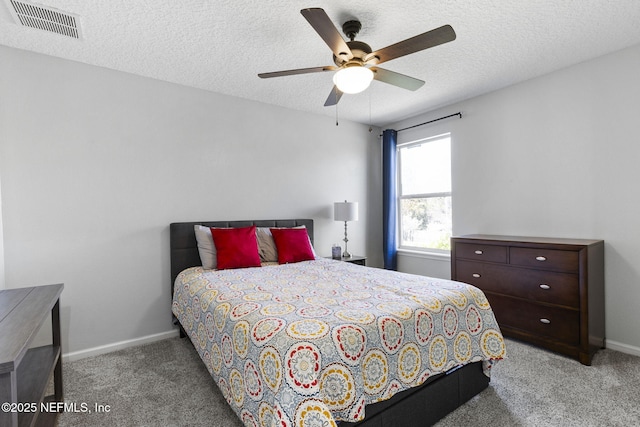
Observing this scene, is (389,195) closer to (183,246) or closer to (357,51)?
(357,51)

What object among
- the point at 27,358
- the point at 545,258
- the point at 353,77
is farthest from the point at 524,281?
the point at 27,358

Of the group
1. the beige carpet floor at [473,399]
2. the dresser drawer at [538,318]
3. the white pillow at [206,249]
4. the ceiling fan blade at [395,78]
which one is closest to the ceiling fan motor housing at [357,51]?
the ceiling fan blade at [395,78]

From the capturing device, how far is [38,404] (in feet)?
4.50

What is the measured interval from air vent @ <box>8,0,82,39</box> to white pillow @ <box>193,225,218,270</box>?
175cm

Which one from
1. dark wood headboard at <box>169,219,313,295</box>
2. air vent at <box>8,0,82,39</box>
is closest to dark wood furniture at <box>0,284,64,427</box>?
dark wood headboard at <box>169,219,313,295</box>

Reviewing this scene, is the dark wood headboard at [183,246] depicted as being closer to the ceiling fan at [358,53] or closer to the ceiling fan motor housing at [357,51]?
the ceiling fan at [358,53]

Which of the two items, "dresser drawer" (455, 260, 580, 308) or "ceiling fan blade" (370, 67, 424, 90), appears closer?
"ceiling fan blade" (370, 67, 424, 90)

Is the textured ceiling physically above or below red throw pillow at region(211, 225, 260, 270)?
above

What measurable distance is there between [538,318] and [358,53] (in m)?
2.62

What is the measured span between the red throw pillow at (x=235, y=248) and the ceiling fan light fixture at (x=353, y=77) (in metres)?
1.66

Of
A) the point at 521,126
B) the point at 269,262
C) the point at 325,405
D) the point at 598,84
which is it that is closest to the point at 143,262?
the point at 269,262

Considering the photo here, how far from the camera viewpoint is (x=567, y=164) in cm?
288

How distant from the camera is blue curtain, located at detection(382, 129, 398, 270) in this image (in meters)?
4.39

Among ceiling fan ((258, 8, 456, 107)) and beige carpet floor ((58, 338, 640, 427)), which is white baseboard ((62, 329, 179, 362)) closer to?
beige carpet floor ((58, 338, 640, 427))
